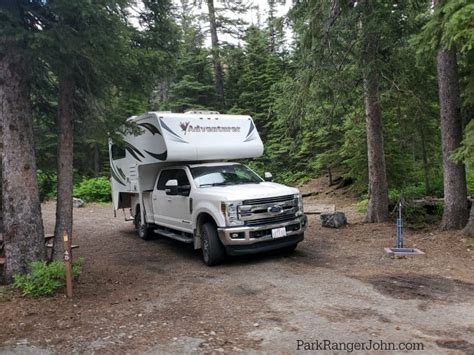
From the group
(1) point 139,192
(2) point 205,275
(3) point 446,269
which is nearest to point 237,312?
(2) point 205,275

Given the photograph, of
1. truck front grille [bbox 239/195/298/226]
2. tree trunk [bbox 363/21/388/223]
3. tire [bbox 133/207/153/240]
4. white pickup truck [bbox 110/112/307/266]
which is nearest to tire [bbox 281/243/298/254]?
white pickup truck [bbox 110/112/307/266]

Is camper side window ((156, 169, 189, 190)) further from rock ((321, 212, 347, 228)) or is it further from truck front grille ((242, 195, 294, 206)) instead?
rock ((321, 212, 347, 228))

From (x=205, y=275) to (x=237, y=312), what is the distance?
7.12 ft

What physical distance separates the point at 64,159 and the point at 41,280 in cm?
207

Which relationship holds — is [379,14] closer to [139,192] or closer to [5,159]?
[139,192]

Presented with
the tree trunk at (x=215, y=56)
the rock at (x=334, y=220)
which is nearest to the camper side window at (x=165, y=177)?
the rock at (x=334, y=220)

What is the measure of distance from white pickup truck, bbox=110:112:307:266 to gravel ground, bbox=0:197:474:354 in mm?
576

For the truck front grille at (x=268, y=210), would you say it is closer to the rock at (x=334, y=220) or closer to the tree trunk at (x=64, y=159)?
the tree trunk at (x=64, y=159)

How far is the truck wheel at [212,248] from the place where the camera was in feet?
27.1

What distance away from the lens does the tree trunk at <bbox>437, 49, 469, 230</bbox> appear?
9422mm

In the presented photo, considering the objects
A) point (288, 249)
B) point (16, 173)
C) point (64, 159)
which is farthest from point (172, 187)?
point (16, 173)

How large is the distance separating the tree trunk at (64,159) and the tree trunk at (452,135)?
7524 millimetres

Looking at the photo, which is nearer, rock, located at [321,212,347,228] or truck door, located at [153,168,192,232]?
truck door, located at [153,168,192,232]

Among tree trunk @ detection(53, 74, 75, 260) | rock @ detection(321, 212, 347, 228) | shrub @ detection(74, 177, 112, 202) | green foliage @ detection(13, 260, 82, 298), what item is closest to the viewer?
green foliage @ detection(13, 260, 82, 298)
